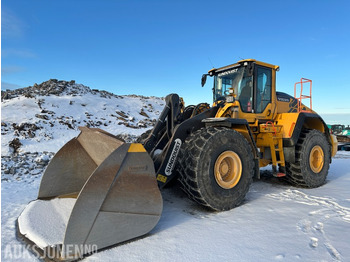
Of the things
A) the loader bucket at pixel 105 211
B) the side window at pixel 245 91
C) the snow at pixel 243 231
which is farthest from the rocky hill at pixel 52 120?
the side window at pixel 245 91

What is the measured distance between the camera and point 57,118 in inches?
573

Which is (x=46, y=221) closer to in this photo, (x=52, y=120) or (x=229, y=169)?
(x=229, y=169)

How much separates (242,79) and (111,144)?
314 centimetres

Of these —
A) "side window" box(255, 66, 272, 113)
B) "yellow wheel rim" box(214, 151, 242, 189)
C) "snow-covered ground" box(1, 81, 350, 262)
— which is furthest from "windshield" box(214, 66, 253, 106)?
"snow-covered ground" box(1, 81, 350, 262)

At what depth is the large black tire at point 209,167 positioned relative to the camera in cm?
366

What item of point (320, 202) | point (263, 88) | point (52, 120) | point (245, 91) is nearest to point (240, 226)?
point (320, 202)

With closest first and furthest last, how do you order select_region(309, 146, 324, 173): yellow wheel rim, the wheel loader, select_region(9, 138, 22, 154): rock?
the wheel loader
select_region(309, 146, 324, 173): yellow wheel rim
select_region(9, 138, 22, 154): rock

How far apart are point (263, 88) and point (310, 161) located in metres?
1.98

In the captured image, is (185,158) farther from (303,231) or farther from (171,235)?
(303,231)

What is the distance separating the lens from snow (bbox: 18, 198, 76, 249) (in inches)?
111

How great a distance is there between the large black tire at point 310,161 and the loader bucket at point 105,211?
3.74 m

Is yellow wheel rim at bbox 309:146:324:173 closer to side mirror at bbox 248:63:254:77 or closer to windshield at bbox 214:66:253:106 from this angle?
windshield at bbox 214:66:253:106

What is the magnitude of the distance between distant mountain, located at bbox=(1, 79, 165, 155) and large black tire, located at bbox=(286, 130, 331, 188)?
7083 millimetres

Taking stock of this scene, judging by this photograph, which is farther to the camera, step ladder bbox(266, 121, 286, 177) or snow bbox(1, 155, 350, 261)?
step ladder bbox(266, 121, 286, 177)
